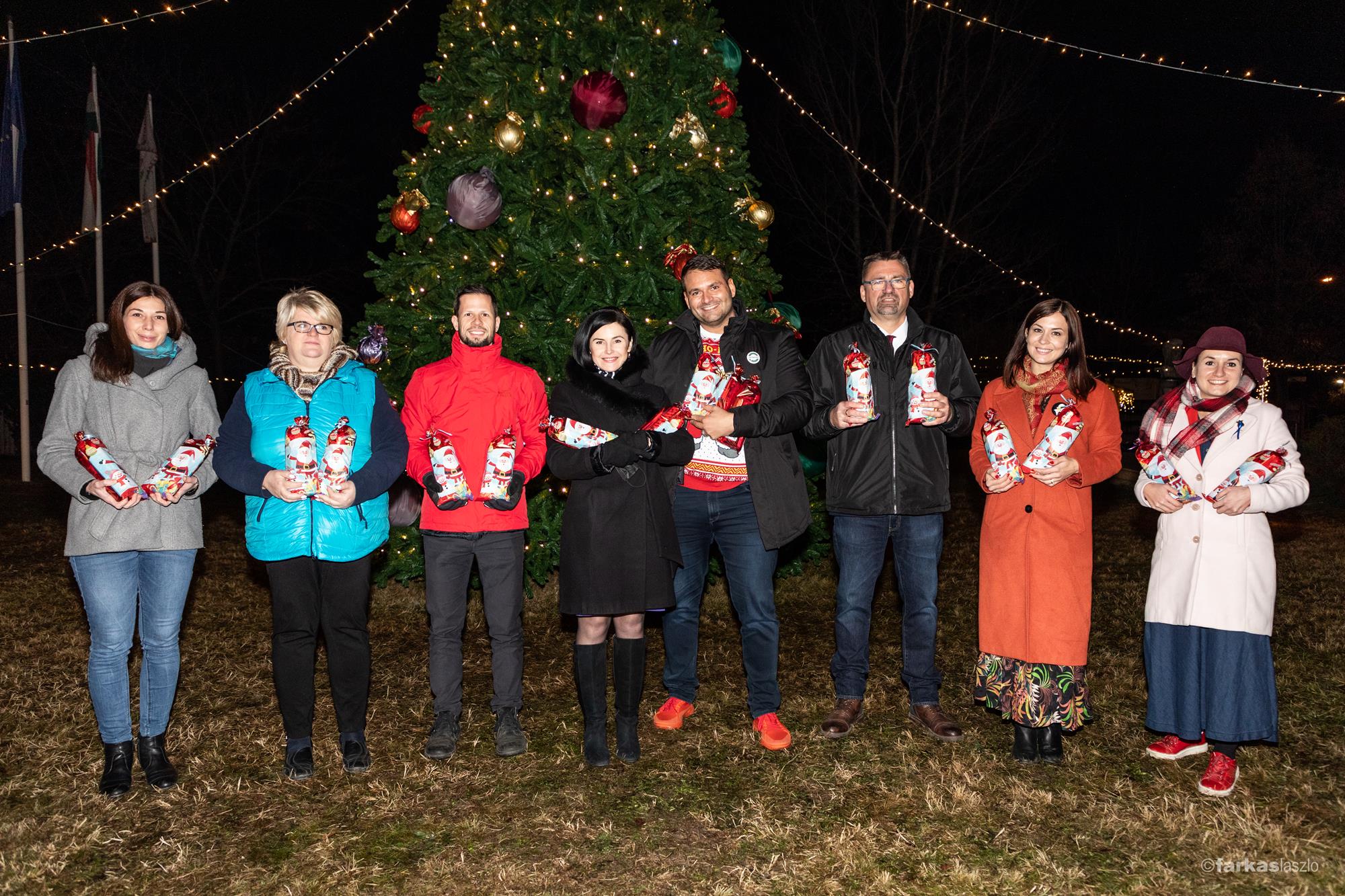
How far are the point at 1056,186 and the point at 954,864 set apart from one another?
29135 mm

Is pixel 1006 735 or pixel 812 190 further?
pixel 812 190

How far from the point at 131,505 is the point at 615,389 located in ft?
6.57

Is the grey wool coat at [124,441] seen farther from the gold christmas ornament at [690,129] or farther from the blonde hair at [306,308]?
the gold christmas ornament at [690,129]

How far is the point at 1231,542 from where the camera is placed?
4.08 m

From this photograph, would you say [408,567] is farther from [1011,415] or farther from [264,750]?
[1011,415]

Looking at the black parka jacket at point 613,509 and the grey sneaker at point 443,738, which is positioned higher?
the black parka jacket at point 613,509

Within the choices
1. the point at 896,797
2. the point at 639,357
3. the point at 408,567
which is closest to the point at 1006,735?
the point at 896,797

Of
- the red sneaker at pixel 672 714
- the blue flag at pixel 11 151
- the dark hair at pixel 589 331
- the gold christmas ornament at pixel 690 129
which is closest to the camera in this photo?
the dark hair at pixel 589 331

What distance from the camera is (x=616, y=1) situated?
642cm

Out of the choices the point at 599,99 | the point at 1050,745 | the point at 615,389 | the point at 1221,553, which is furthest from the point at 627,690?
the point at 599,99

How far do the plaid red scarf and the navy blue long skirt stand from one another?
80cm

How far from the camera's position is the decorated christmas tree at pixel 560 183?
623 centimetres

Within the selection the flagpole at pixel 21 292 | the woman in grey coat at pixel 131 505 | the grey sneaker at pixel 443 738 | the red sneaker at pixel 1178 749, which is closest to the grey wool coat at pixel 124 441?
the woman in grey coat at pixel 131 505

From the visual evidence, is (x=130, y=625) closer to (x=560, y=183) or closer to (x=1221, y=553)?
(x=560, y=183)
